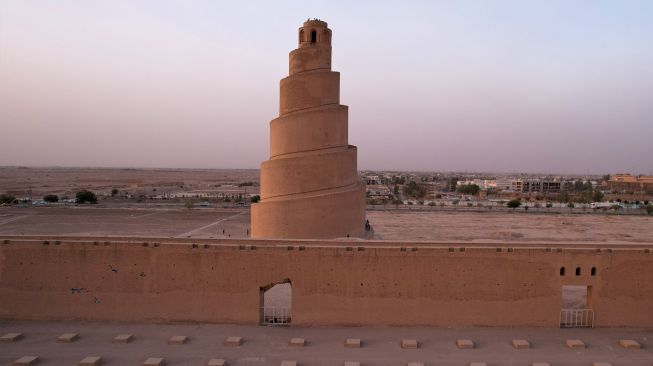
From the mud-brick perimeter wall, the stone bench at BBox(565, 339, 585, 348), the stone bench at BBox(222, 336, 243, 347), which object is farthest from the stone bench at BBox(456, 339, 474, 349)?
the stone bench at BBox(222, 336, 243, 347)

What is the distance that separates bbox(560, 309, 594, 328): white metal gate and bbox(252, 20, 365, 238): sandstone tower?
501cm

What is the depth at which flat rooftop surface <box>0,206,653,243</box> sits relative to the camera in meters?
27.3

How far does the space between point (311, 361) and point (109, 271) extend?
4611 millimetres

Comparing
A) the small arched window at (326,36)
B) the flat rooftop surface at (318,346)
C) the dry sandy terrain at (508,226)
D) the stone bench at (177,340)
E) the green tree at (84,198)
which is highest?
the small arched window at (326,36)

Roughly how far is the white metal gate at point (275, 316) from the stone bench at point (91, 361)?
9.85 feet

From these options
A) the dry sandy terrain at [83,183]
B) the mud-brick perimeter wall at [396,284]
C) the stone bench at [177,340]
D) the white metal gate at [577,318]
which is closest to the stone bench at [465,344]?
the mud-brick perimeter wall at [396,284]

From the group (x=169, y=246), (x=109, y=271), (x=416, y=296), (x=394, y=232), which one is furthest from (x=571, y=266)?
(x=394, y=232)

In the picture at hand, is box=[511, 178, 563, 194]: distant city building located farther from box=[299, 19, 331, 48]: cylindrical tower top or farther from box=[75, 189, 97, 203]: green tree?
box=[299, 19, 331, 48]: cylindrical tower top

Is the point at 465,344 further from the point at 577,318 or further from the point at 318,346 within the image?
the point at 577,318

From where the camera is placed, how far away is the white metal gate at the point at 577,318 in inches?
360

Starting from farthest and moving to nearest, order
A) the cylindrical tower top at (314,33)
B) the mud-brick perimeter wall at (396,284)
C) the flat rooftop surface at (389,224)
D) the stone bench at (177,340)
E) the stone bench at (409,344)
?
the flat rooftop surface at (389,224)
the cylindrical tower top at (314,33)
the mud-brick perimeter wall at (396,284)
the stone bench at (177,340)
the stone bench at (409,344)

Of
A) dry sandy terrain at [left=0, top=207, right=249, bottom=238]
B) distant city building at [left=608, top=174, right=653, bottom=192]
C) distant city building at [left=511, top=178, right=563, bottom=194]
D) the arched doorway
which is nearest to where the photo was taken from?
the arched doorway

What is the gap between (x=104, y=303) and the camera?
→ 928cm

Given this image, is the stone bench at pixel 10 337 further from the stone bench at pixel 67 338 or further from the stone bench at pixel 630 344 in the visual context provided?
the stone bench at pixel 630 344
